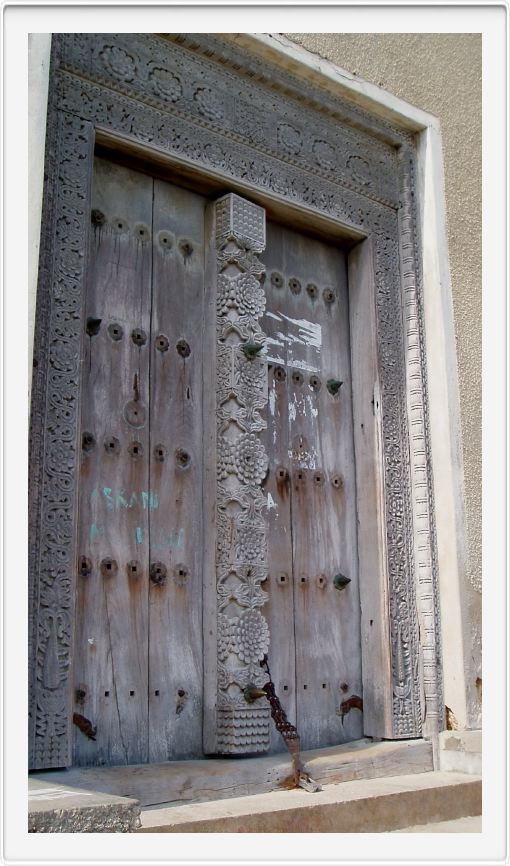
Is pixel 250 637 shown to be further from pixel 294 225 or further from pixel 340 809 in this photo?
pixel 294 225

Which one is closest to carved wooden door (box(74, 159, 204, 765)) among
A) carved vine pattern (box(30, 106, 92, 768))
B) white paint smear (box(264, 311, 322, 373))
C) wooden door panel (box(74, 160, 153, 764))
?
wooden door panel (box(74, 160, 153, 764))

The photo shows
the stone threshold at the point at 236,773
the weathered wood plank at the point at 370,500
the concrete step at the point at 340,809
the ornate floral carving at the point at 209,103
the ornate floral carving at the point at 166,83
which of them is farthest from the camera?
the weathered wood plank at the point at 370,500

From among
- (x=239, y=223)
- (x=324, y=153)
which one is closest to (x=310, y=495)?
(x=239, y=223)

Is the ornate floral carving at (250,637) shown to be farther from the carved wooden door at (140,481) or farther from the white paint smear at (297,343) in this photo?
the white paint smear at (297,343)

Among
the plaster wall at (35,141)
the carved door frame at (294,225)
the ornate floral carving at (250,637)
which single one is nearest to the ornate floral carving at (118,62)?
the carved door frame at (294,225)

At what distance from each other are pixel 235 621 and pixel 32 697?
31.5 inches

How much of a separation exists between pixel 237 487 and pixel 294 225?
1248 mm

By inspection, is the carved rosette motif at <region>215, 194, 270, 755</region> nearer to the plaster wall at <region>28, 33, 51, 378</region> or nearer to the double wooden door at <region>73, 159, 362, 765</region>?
the double wooden door at <region>73, 159, 362, 765</region>

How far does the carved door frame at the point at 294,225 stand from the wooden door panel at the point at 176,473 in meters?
0.13

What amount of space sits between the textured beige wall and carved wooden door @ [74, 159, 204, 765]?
3.49ft

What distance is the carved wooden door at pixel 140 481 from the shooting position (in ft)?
10.0

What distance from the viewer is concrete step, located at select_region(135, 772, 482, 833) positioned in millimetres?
2637

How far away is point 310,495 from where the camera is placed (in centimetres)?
377

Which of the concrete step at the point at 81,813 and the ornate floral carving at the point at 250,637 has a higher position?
the ornate floral carving at the point at 250,637
